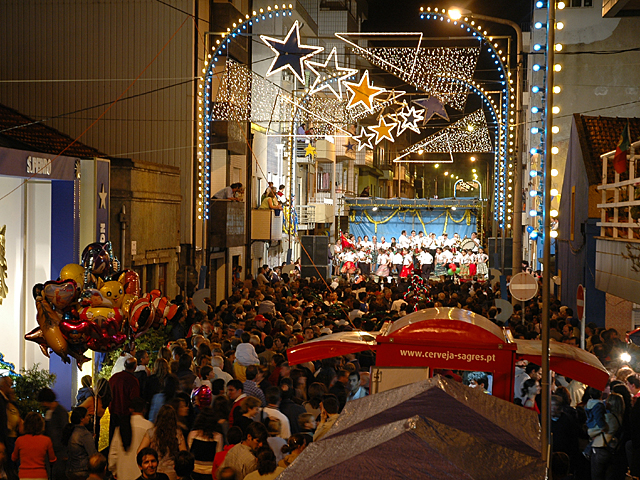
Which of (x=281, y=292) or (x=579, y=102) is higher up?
(x=579, y=102)

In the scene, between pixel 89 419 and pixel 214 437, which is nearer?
pixel 214 437

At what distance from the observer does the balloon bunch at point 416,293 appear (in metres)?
18.8

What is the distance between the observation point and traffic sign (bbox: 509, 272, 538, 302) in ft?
47.0

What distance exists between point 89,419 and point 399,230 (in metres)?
36.3

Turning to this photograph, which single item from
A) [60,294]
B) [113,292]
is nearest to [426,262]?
[113,292]

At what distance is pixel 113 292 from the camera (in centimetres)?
1082

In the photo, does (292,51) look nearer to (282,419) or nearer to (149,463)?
(282,419)

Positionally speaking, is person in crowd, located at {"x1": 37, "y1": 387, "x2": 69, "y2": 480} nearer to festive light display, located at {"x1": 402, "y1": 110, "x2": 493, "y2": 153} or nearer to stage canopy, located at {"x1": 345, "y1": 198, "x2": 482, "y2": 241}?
festive light display, located at {"x1": 402, "y1": 110, "x2": 493, "y2": 153}

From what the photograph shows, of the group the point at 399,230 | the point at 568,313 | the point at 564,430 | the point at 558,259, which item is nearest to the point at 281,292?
the point at 568,313

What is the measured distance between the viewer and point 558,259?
24.9 meters

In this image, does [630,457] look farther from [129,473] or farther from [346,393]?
[129,473]

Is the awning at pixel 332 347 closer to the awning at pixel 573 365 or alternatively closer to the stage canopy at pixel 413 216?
the awning at pixel 573 365

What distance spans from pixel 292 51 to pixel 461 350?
10.2 metres

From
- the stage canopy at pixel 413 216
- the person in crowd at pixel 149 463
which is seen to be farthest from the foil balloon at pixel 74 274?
the stage canopy at pixel 413 216
